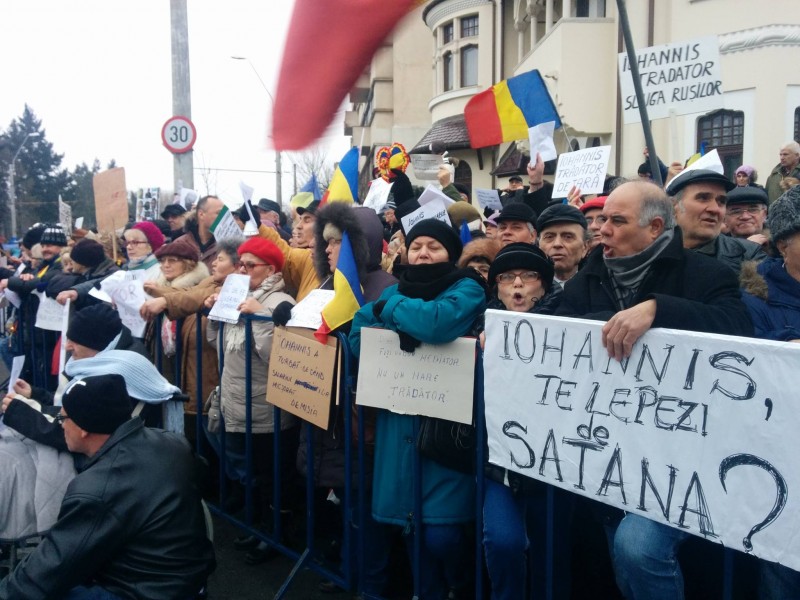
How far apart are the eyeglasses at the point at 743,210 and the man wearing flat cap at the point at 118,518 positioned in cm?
357

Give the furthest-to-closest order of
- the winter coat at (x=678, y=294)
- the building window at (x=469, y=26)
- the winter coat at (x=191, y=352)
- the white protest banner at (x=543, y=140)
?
1. the building window at (x=469, y=26)
2. the white protest banner at (x=543, y=140)
3. the winter coat at (x=191, y=352)
4. the winter coat at (x=678, y=294)

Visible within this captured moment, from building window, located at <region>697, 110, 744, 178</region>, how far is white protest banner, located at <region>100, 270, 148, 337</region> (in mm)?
12050

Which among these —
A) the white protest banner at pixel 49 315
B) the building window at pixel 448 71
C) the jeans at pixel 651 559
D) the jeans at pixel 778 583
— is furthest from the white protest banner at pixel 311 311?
the building window at pixel 448 71

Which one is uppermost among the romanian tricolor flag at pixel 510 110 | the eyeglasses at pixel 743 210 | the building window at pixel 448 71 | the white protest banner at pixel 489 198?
the building window at pixel 448 71

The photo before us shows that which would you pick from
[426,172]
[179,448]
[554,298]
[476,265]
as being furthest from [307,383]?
[426,172]

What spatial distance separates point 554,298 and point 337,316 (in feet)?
3.61

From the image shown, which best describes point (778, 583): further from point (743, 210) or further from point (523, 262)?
point (743, 210)

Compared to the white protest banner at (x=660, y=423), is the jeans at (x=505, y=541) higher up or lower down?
lower down

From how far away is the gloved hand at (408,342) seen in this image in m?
3.17

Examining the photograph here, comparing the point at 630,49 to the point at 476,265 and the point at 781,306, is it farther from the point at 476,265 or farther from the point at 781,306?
the point at 781,306

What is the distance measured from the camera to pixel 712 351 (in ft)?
7.28

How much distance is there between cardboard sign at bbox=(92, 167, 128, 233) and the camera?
8039 mm

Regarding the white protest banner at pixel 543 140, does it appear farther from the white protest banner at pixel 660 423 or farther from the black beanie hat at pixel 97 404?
the black beanie hat at pixel 97 404

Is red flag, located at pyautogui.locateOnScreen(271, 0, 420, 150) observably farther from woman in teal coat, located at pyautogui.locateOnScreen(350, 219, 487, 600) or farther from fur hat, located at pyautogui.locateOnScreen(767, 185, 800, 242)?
fur hat, located at pyautogui.locateOnScreen(767, 185, 800, 242)
